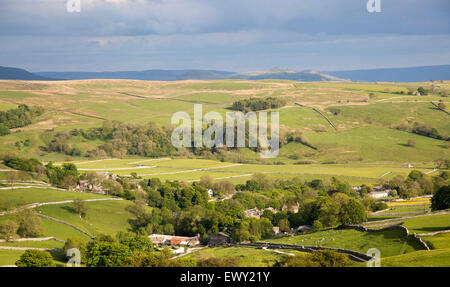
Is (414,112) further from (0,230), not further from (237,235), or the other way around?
(0,230)

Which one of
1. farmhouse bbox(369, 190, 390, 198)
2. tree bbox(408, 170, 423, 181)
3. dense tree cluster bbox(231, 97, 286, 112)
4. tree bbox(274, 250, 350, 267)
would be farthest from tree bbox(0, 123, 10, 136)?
tree bbox(274, 250, 350, 267)

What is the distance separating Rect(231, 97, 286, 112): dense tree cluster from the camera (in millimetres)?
173375

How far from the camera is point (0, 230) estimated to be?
2205 inches

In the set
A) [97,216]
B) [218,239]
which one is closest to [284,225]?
[218,239]

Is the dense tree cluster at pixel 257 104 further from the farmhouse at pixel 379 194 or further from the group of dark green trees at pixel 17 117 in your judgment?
the farmhouse at pixel 379 194

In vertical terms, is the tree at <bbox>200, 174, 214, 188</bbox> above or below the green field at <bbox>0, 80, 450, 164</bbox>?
below

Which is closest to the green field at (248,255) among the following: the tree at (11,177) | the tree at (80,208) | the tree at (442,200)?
the tree at (442,200)

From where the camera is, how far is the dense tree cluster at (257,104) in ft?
569

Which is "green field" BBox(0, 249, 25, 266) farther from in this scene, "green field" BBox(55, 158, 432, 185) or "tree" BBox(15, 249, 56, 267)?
"green field" BBox(55, 158, 432, 185)

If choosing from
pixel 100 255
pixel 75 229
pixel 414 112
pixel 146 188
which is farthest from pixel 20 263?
pixel 414 112

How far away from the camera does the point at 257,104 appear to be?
174m

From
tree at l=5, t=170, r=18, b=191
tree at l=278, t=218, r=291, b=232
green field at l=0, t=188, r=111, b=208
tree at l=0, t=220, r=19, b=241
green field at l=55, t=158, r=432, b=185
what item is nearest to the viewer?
tree at l=0, t=220, r=19, b=241

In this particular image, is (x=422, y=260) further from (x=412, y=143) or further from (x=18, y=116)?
(x=18, y=116)

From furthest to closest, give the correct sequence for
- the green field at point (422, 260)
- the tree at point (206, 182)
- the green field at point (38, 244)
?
the tree at point (206, 182) → the green field at point (38, 244) → the green field at point (422, 260)
